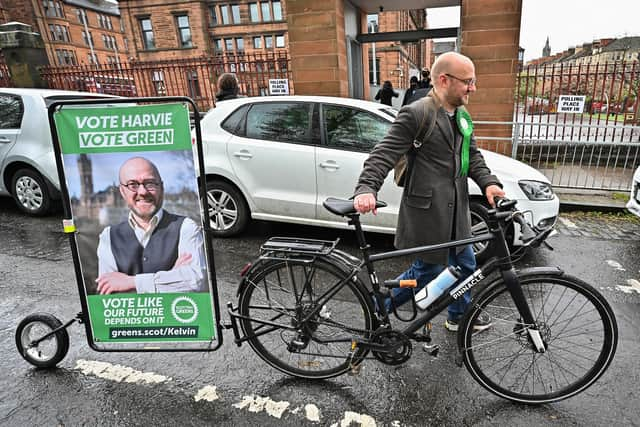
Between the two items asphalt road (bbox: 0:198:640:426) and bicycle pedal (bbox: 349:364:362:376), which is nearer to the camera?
asphalt road (bbox: 0:198:640:426)

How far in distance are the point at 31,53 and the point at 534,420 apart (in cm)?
1347

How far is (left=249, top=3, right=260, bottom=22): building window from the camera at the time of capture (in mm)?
40144

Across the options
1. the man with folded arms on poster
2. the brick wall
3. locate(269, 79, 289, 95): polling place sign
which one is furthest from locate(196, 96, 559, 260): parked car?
locate(269, 79, 289, 95): polling place sign

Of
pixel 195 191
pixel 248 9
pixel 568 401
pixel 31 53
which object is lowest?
pixel 568 401

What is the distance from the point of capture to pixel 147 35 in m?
38.8

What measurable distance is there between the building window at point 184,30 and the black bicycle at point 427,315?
42106 mm

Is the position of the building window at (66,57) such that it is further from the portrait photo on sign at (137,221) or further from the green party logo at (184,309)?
the green party logo at (184,309)

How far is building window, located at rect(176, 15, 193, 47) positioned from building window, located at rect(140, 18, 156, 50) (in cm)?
257

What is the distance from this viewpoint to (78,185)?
2.24 meters

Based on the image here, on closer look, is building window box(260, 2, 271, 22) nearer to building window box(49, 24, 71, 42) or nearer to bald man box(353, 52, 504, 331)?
building window box(49, 24, 71, 42)

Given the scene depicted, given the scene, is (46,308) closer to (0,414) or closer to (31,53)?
(0,414)

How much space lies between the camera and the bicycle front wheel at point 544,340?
211cm

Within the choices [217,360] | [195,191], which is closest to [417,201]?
[195,191]

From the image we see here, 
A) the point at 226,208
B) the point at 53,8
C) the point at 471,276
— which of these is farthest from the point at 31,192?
the point at 53,8
